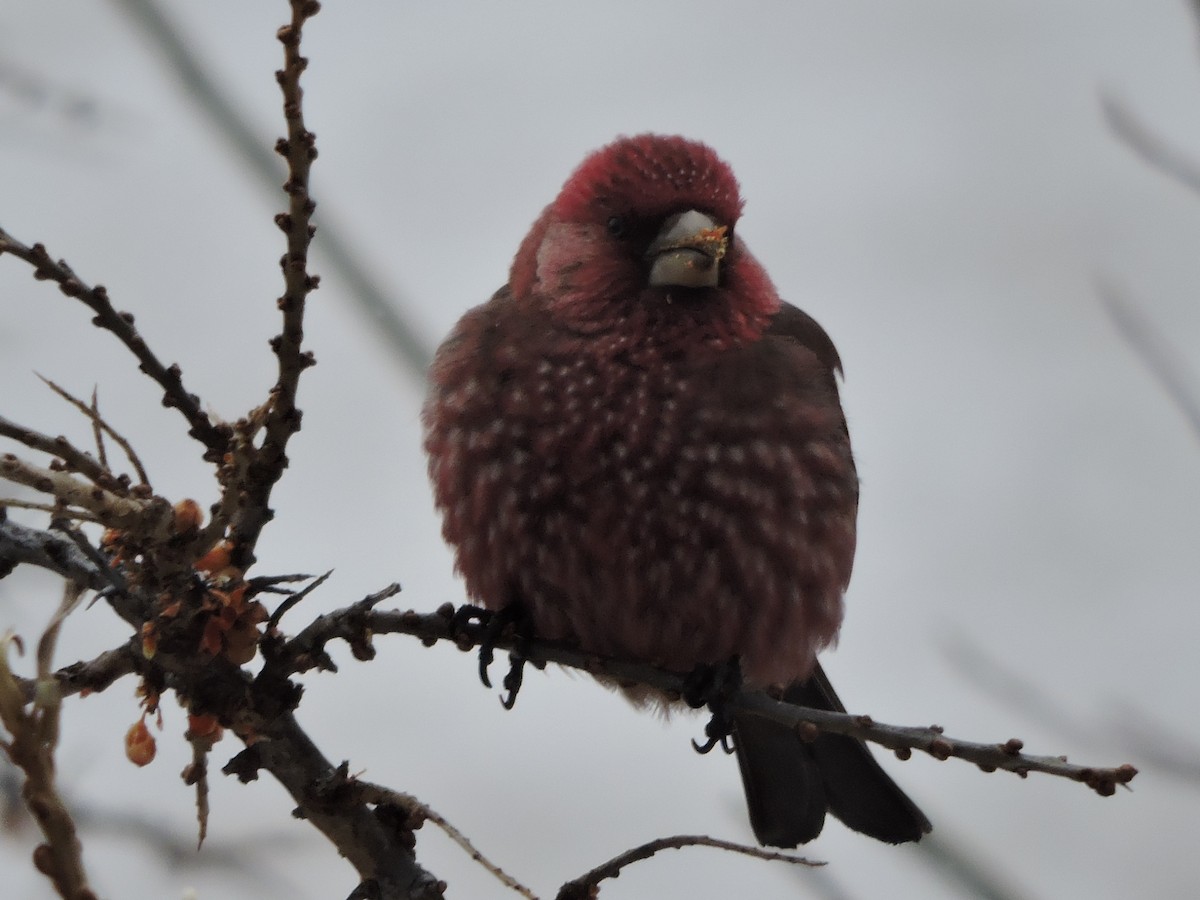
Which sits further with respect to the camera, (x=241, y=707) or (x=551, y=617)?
(x=551, y=617)

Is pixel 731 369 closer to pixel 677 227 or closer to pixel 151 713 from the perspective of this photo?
pixel 677 227

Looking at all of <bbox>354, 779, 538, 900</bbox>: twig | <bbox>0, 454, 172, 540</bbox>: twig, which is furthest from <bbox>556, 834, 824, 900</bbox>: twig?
<bbox>0, 454, 172, 540</bbox>: twig

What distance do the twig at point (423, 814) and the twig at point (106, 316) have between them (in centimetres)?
61

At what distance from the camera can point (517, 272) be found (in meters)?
3.72

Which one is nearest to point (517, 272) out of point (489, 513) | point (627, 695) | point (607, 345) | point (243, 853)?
point (607, 345)

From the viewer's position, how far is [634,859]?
2213mm

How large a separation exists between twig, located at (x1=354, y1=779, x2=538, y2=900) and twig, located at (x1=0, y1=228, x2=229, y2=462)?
0.61 metres

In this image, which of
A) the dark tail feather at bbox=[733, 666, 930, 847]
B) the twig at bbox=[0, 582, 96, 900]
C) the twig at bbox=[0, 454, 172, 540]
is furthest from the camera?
the dark tail feather at bbox=[733, 666, 930, 847]

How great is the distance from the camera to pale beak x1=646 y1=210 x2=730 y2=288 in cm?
333

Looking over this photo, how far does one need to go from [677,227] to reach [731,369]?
13.8 inches

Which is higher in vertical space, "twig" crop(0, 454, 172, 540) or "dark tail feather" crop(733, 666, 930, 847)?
"dark tail feather" crop(733, 666, 930, 847)

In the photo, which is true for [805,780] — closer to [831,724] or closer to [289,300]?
[831,724]

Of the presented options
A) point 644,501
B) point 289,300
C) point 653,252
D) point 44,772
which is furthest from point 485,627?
point 44,772

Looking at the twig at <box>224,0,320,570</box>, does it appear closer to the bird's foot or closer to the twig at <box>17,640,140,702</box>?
the twig at <box>17,640,140,702</box>
